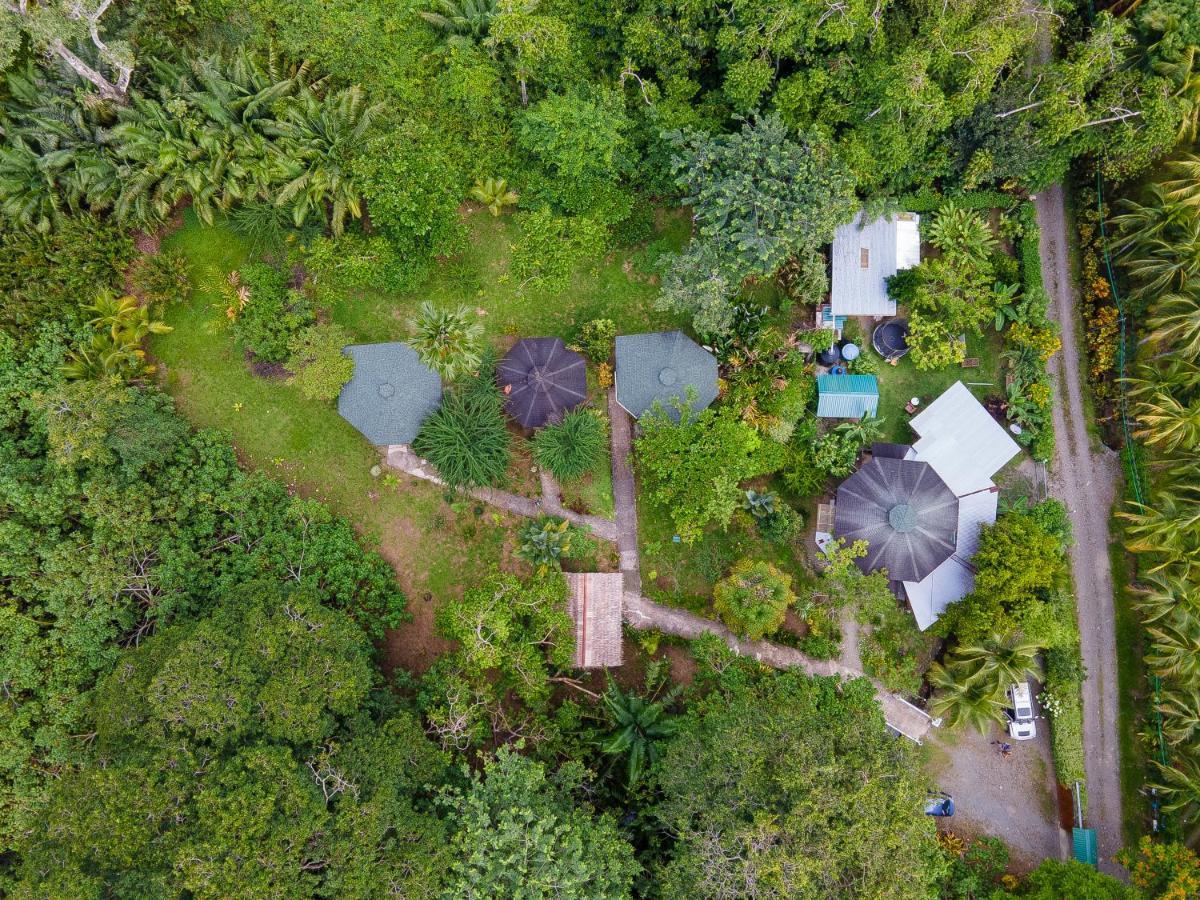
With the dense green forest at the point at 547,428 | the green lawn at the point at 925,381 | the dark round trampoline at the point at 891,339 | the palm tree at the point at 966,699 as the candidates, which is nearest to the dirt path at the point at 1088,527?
the dense green forest at the point at 547,428

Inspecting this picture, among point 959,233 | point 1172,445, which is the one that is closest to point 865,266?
point 959,233

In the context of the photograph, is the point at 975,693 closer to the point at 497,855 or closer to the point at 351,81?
the point at 497,855

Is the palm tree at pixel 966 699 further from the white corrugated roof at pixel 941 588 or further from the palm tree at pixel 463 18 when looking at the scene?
the palm tree at pixel 463 18

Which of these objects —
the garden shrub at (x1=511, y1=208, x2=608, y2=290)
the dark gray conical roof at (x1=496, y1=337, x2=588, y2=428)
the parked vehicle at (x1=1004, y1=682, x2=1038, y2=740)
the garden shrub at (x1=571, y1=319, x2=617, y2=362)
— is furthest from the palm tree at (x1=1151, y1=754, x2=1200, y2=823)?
the garden shrub at (x1=511, y1=208, x2=608, y2=290)

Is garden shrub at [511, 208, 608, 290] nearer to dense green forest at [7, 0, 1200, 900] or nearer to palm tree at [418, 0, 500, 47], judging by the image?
dense green forest at [7, 0, 1200, 900]

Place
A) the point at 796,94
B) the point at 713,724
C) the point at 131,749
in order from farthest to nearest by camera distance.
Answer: the point at 796,94, the point at 713,724, the point at 131,749

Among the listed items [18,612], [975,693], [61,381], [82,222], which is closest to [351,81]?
[82,222]
